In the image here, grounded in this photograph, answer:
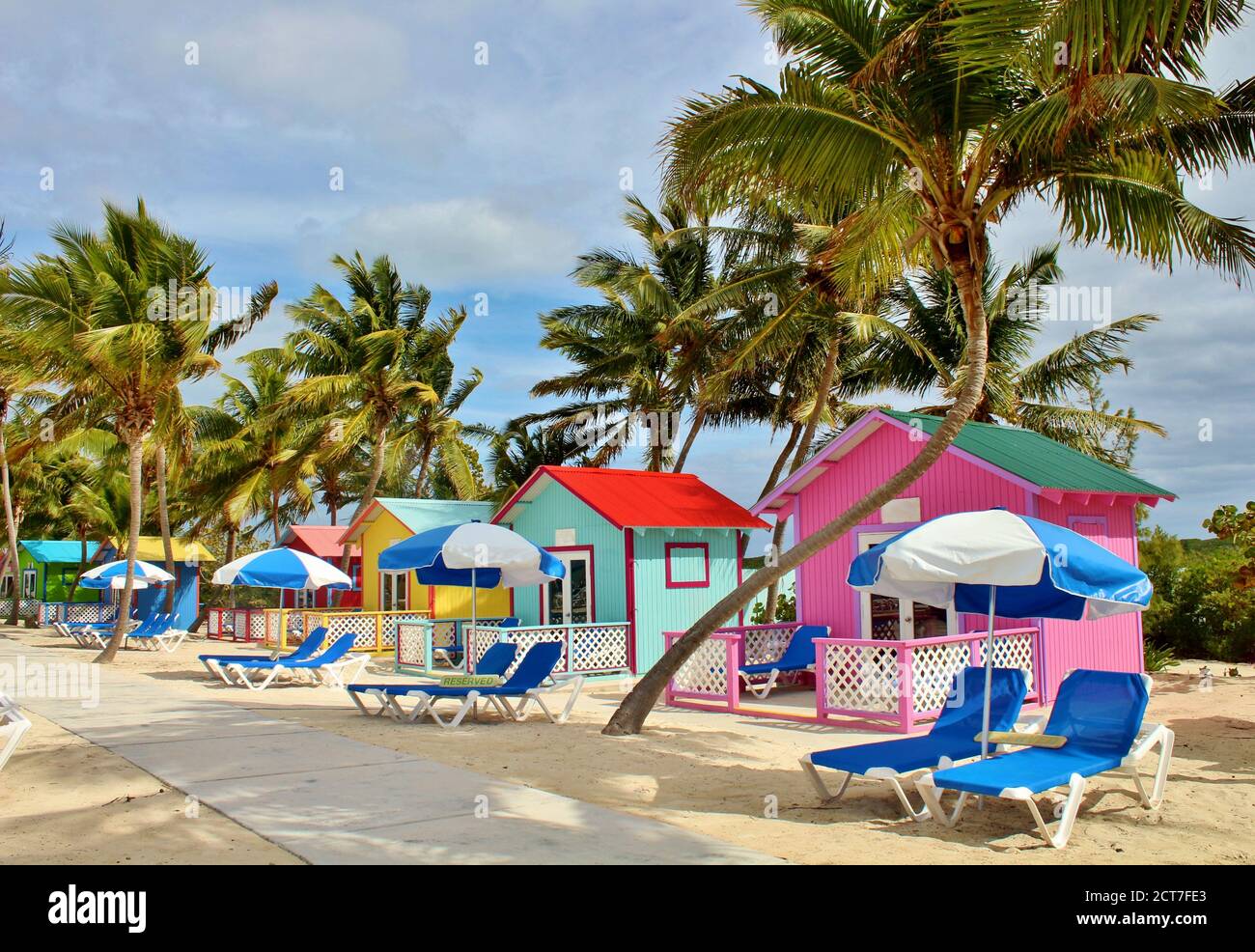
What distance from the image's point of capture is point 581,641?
58.7ft

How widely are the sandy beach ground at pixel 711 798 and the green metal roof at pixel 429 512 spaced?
11950 mm

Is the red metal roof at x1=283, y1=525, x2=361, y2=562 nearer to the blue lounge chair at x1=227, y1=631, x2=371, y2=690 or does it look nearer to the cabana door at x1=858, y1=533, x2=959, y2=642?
the blue lounge chair at x1=227, y1=631, x2=371, y2=690

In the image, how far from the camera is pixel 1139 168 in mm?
9438

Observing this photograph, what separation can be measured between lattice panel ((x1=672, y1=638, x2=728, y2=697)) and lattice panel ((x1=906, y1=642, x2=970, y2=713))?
287cm

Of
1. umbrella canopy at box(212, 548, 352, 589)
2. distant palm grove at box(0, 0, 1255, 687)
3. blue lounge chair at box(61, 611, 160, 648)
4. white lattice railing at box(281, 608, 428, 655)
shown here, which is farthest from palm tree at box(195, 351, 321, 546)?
umbrella canopy at box(212, 548, 352, 589)

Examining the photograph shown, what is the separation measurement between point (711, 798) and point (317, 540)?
84.5 feet

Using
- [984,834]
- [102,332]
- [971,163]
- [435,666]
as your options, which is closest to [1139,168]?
[971,163]

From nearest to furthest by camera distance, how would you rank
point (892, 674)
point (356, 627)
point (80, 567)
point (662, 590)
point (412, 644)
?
point (892, 674) < point (662, 590) < point (412, 644) < point (356, 627) < point (80, 567)

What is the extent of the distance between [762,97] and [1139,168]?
3.62 m

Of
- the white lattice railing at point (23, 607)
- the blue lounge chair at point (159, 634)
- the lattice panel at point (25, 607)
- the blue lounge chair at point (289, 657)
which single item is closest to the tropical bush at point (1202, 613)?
the blue lounge chair at point (289, 657)

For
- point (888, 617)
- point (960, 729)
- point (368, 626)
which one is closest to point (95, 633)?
point (368, 626)

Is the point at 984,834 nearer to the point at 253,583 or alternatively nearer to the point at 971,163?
the point at 971,163

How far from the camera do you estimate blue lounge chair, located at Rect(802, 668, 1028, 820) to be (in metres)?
7.24

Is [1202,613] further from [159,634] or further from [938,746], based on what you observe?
[159,634]
